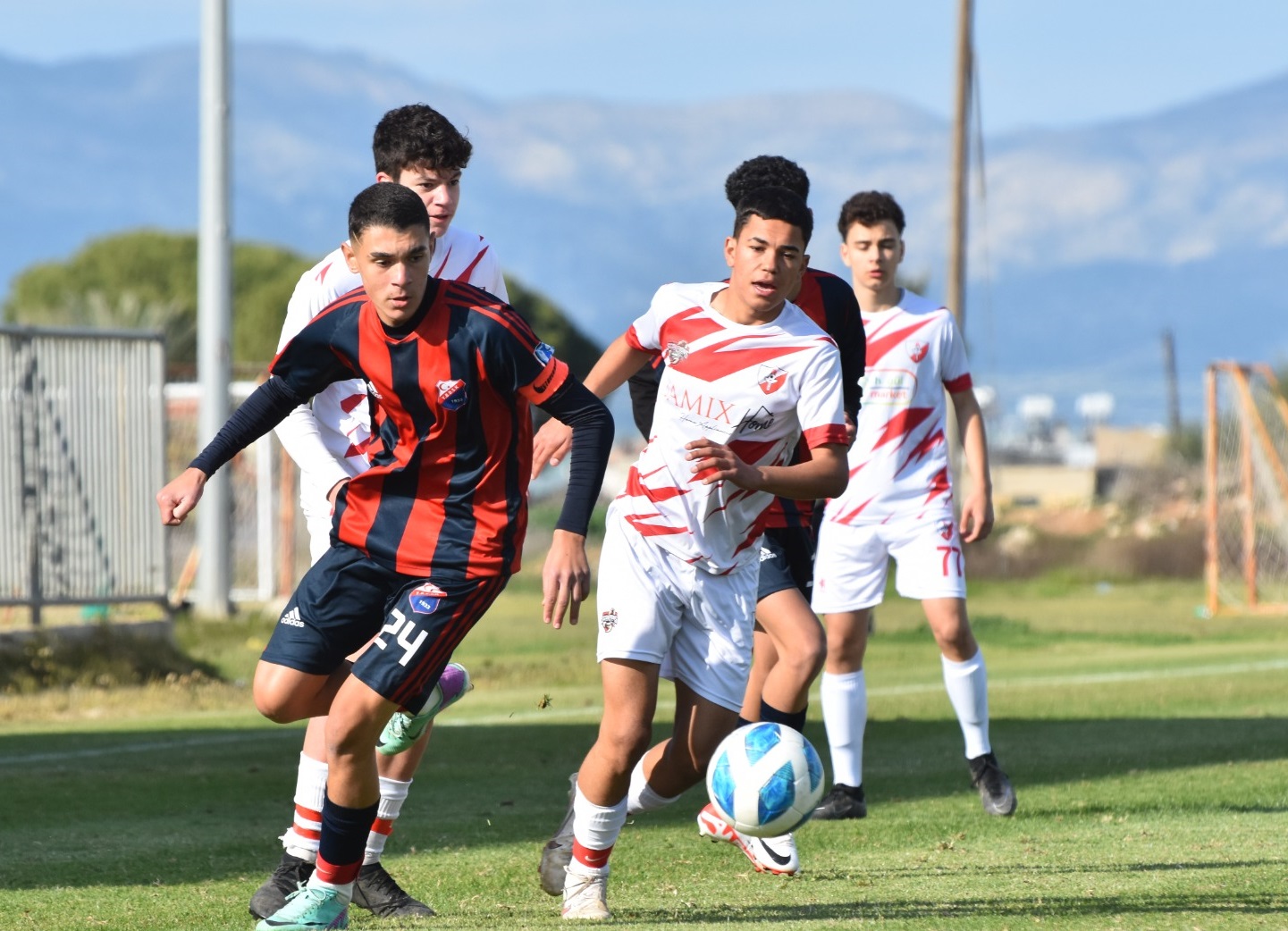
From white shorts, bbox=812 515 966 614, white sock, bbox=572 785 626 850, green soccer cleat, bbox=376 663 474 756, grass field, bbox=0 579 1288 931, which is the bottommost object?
grass field, bbox=0 579 1288 931

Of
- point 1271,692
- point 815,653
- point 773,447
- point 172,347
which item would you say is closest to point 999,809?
point 815,653

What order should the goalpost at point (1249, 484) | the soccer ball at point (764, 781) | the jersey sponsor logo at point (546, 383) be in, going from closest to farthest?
the jersey sponsor logo at point (546, 383) → the soccer ball at point (764, 781) → the goalpost at point (1249, 484)

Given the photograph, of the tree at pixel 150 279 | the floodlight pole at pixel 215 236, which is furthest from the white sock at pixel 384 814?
the tree at pixel 150 279

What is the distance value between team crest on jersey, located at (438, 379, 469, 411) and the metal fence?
976 cm

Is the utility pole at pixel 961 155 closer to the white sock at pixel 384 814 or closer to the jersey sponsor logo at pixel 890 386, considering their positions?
the jersey sponsor logo at pixel 890 386

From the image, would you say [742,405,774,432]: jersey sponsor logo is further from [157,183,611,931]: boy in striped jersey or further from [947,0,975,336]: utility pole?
[947,0,975,336]: utility pole

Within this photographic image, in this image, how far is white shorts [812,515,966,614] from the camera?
26.4 feet

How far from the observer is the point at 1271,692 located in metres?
13.1

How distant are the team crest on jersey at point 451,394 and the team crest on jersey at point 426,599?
20.2 inches

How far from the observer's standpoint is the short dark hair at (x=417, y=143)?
6102 millimetres

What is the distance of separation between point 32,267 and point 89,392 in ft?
250

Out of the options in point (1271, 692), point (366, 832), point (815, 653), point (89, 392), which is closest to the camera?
point (366, 832)

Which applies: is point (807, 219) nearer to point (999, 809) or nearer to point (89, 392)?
point (999, 809)

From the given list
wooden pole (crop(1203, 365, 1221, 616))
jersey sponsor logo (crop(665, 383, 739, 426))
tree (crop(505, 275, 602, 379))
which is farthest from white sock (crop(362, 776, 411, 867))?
tree (crop(505, 275, 602, 379))
